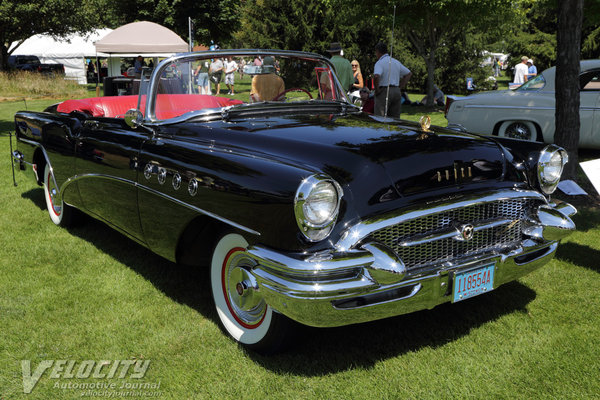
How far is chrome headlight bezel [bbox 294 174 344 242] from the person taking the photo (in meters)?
2.41

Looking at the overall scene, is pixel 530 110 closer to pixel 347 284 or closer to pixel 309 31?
pixel 347 284

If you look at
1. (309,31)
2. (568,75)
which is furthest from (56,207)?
(309,31)

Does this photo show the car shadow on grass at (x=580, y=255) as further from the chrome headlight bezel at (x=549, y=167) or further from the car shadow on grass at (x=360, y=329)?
the chrome headlight bezel at (x=549, y=167)

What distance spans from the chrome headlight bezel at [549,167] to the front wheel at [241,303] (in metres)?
1.78

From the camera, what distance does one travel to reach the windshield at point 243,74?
372 cm

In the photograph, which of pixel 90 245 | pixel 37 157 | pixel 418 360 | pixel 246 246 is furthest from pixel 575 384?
pixel 37 157

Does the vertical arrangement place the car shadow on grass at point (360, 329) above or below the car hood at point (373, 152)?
below

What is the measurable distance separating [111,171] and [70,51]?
31.9 m

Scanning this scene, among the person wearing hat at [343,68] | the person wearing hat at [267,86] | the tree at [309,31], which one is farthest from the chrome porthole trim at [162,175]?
the tree at [309,31]

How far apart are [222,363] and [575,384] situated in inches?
68.5

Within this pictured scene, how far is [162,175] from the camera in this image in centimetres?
323

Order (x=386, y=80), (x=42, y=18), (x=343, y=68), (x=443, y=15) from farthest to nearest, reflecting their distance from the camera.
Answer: (x=42, y=18) < (x=443, y=15) < (x=343, y=68) < (x=386, y=80)

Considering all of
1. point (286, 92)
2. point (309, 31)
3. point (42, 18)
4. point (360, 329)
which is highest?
point (42, 18)

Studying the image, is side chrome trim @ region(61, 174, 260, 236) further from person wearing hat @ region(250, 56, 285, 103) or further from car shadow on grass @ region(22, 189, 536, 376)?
person wearing hat @ region(250, 56, 285, 103)
